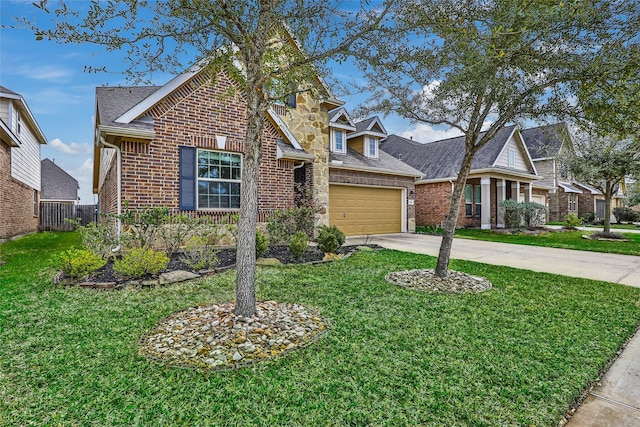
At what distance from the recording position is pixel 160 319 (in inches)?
152

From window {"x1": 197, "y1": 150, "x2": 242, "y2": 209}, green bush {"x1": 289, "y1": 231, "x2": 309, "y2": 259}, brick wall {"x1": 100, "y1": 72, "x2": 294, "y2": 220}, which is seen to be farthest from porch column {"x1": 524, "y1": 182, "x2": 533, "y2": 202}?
window {"x1": 197, "y1": 150, "x2": 242, "y2": 209}

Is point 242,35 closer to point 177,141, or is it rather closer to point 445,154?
point 177,141

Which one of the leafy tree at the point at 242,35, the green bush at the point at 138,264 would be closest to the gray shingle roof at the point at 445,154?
the leafy tree at the point at 242,35

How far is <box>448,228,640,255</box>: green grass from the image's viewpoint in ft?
34.1

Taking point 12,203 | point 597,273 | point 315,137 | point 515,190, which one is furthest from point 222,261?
point 515,190

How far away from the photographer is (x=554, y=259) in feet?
27.6

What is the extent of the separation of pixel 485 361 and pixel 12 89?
1958 cm

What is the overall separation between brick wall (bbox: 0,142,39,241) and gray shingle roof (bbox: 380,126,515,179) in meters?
17.8

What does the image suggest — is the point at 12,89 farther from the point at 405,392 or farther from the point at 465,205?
the point at 465,205

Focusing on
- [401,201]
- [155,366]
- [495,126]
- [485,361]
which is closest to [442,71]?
[495,126]

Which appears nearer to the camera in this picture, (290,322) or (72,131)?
(290,322)

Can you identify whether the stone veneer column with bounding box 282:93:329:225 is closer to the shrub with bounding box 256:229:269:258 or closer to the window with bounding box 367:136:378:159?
the window with bounding box 367:136:378:159

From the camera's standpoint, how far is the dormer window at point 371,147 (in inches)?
591

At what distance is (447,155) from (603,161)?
6754 millimetres
